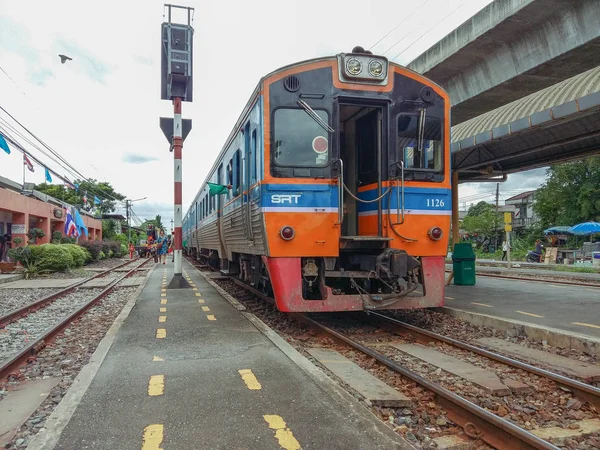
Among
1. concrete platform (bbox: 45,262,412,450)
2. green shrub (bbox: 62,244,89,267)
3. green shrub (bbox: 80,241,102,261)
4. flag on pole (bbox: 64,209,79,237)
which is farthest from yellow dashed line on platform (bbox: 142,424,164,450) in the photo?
green shrub (bbox: 80,241,102,261)

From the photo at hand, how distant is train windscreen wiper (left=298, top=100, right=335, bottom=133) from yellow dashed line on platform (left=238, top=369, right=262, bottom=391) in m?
3.55

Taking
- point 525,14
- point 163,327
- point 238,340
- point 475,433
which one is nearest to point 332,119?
point 238,340

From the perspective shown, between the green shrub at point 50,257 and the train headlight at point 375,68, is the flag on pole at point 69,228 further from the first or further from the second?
the train headlight at point 375,68

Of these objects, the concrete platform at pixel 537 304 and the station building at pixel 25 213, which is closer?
the concrete platform at pixel 537 304

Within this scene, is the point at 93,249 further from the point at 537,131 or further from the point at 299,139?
the point at 537,131

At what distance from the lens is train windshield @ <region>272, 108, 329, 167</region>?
670 cm

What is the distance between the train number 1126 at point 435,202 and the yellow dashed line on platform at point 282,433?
4351 mm

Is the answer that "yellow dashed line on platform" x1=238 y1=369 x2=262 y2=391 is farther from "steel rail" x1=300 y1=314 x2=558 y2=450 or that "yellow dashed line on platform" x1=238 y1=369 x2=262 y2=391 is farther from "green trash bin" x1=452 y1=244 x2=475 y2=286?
"green trash bin" x1=452 y1=244 x2=475 y2=286

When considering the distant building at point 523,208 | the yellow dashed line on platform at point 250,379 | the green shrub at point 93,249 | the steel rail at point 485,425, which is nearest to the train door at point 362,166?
the yellow dashed line on platform at point 250,379

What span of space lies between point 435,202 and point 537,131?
15.4 feet

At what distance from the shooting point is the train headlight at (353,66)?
22.4 ft

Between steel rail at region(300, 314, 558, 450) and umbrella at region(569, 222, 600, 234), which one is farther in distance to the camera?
umbrella at region(569, 222, 600, 234)

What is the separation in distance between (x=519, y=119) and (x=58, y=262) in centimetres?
1632

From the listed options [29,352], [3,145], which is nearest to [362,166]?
[29,352]
